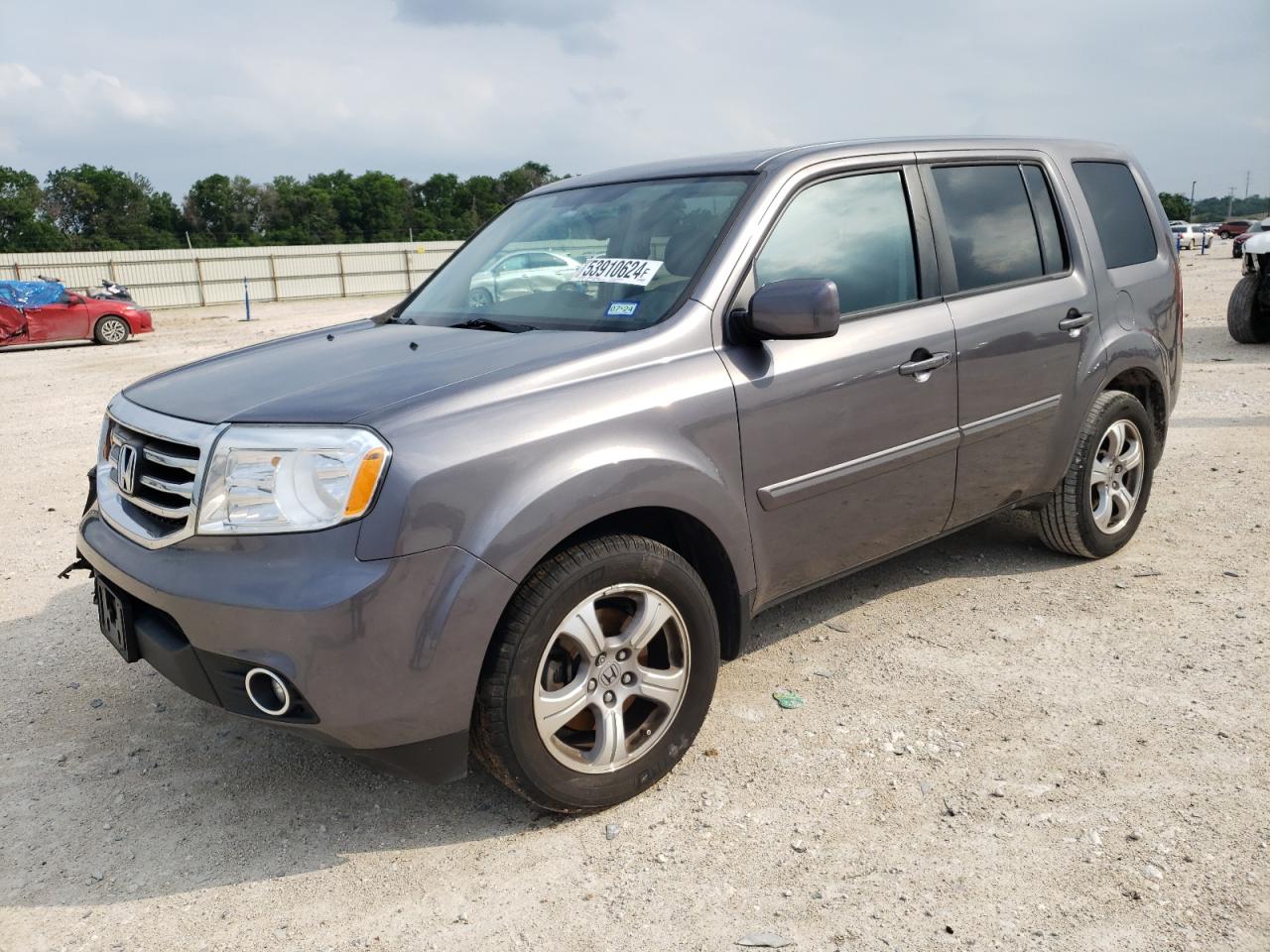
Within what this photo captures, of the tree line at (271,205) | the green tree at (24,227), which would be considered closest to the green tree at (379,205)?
the tree line at (271,205)

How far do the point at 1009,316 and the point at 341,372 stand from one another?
2527mm

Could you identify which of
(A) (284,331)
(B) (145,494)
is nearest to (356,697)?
(B) (145,494)

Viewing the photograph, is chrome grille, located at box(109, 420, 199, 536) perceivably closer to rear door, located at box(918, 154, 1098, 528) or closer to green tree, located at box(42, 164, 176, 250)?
rear door, located at box(918, 154, 1098, 528)

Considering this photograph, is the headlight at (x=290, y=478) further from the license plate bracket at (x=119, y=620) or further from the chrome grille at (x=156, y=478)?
the license plate bracket at (x=119, y=620)

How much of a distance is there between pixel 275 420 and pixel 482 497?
1.84 feet

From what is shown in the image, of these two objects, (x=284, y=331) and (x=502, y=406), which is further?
(x=284, y=331)

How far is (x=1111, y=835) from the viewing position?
274 centimetres

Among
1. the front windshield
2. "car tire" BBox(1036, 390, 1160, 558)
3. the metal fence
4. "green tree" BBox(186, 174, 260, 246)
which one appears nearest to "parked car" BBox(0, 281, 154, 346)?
the metal fence

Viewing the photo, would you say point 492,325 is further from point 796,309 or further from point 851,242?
point 851,242

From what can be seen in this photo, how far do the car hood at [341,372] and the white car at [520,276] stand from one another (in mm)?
321

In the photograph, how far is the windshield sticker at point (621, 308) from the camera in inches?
127

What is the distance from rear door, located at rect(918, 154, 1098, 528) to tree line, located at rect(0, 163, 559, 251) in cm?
6308

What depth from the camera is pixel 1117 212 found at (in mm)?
4758

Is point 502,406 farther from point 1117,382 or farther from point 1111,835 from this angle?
point 1117,382
